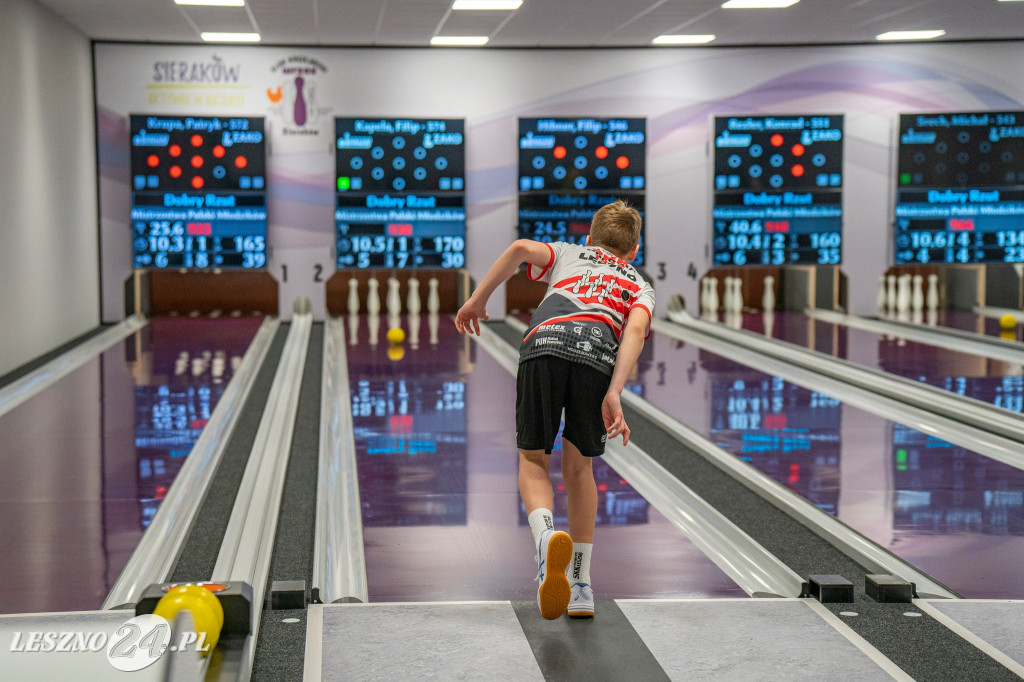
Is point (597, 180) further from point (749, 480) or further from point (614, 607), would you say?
point (614, 607)

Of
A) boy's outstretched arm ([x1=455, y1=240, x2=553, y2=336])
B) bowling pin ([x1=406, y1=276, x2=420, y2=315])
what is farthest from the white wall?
boy's outstretched arm ([x1=455, y1=240, x2=553, y2=336])

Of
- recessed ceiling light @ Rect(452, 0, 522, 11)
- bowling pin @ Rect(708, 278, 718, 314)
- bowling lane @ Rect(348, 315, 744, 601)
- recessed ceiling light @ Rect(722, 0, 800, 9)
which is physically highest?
recessed ceiling light @ Rect(722, 0, 800, 9)

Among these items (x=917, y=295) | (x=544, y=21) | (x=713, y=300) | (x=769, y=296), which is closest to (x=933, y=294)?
(x=917, y=295)

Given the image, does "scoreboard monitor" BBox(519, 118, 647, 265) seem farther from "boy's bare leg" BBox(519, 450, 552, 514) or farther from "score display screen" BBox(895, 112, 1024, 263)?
"boy's bare leg" BBox(519, 450, 552, 514)

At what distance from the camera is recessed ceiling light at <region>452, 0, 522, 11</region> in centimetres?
799

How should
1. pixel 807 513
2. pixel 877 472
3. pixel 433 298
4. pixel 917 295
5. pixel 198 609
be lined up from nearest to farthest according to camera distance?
pixel 198 609
pixel 807 513
pixel 877 472
pixel 433 298
pixel 917 295

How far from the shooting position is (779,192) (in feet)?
33.9

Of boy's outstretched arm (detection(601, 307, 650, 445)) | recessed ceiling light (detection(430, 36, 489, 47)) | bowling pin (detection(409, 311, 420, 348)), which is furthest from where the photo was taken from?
recessed ceiling light (detection(430, 36, 489, 47))

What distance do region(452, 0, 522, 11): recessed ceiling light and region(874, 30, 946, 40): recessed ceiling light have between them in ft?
12.3

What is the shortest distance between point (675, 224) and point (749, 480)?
22.0 ft

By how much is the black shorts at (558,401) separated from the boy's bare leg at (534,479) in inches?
1.3

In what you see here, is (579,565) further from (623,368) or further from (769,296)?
(769,296)

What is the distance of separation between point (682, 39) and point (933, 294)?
3.54m

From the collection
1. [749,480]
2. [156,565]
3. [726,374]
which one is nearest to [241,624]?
[156,565]
